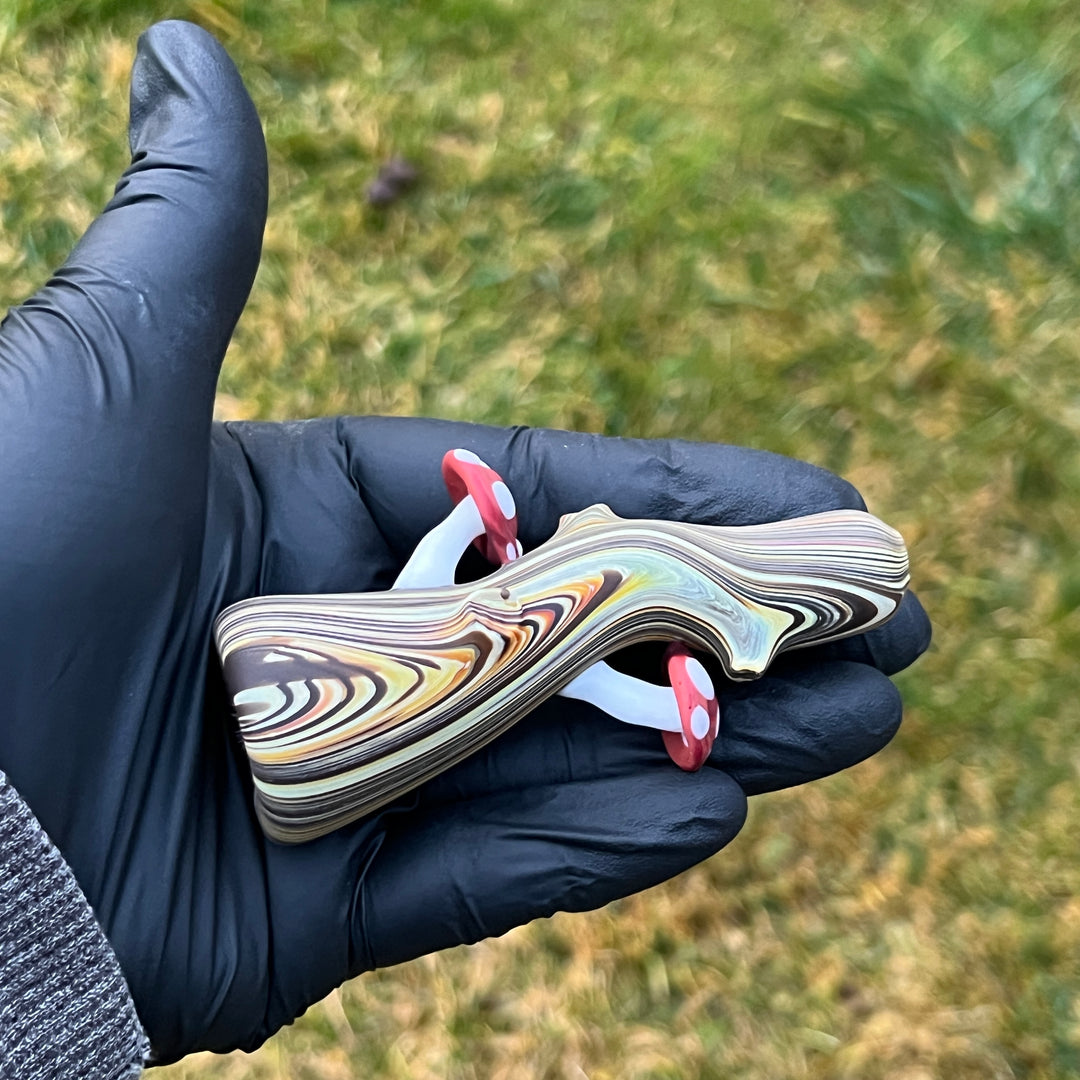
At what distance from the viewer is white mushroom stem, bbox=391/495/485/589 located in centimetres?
152

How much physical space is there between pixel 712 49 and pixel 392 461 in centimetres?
131

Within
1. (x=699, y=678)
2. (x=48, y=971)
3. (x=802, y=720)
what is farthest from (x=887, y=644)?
(x=48, y=971)

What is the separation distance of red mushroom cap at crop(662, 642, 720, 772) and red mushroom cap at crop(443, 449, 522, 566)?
10.7 inches

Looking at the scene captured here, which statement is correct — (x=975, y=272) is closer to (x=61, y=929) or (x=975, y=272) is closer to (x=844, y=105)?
(x=844, y=105)

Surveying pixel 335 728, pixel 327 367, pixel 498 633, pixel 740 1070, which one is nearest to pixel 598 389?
pixel 327 367

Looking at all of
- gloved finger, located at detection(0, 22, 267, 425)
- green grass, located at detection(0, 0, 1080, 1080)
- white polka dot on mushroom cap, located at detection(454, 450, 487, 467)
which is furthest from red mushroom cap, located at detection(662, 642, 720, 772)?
gloved finger, located at detection(0, 22, 267, 425)

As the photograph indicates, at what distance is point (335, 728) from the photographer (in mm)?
1287

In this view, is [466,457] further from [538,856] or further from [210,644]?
[538,856]

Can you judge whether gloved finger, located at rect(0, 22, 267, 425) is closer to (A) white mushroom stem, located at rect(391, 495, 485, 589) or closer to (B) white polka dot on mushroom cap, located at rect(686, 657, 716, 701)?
(A) white mushroom stem, located at rect(391, 495, 485, 589)

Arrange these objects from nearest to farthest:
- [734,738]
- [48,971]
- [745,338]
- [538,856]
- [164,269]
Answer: [48,971] < [164,269] < [538,856] < [734,738] < [745,338]

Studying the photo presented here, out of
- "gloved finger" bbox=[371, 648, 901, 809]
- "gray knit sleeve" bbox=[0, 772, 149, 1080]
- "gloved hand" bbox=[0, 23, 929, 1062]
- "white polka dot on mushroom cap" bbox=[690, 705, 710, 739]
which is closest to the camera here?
"gray knit sleeve" bbox=[0, 772, 149, 1080]

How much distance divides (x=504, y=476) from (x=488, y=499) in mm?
159

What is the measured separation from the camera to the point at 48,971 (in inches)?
49.5

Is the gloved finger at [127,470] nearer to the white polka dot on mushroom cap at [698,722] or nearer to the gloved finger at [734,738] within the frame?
the gloved finger at [734,738]
